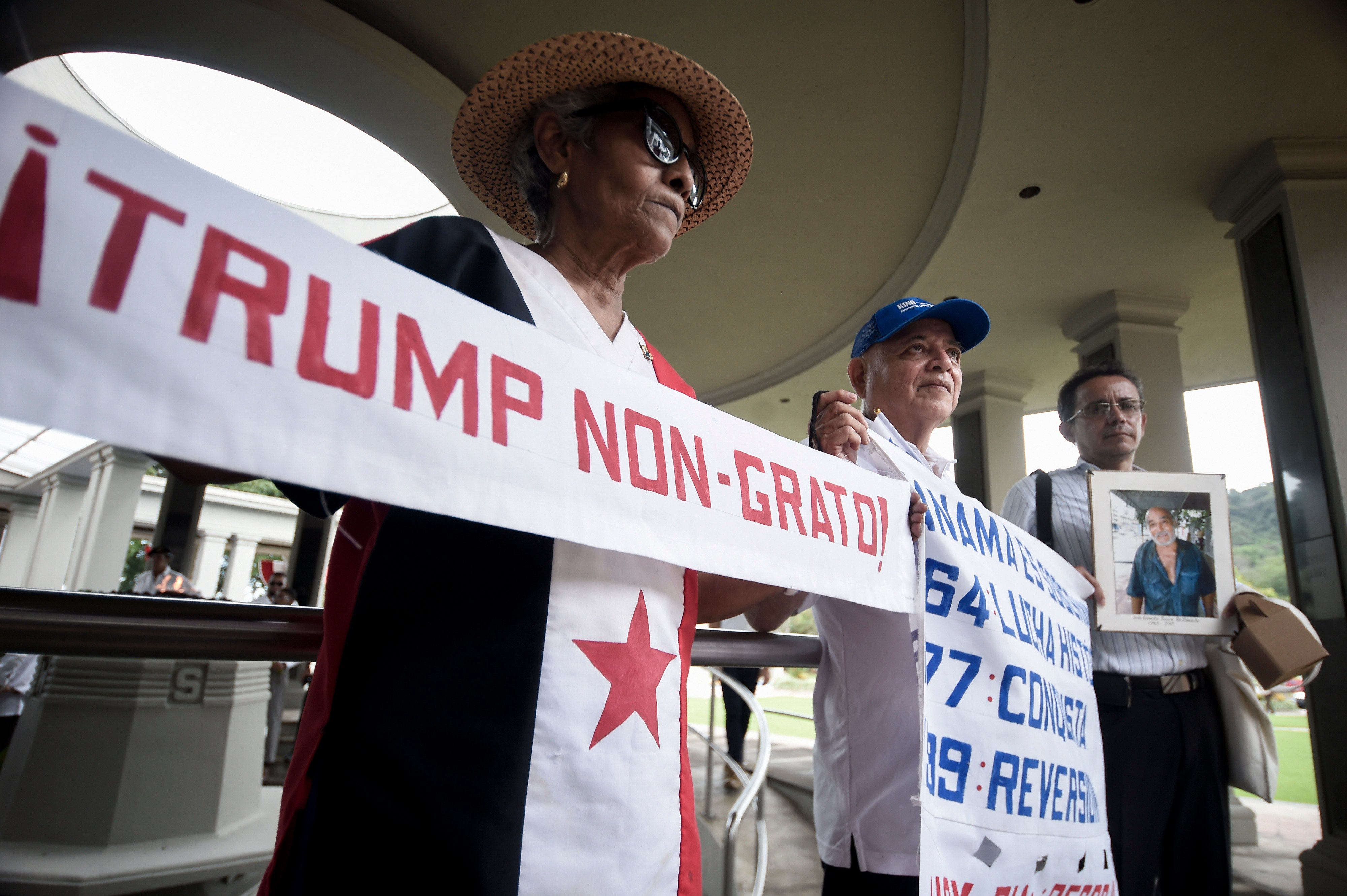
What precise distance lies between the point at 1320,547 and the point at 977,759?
12.0ft

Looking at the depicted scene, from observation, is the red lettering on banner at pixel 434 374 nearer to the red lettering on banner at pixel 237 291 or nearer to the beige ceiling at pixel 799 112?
the red lettering on banner at pixel 237 291

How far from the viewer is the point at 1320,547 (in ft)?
11.3

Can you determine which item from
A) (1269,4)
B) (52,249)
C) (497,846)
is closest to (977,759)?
(497,846)

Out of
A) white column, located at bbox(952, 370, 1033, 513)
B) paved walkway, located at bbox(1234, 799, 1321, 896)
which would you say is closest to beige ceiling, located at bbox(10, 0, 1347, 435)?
white column, located at bbox(952, 370, 1033, 513)

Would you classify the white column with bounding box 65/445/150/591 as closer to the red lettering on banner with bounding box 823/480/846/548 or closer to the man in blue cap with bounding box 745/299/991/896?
the man in blue cap with bounding box 745/299/991/896

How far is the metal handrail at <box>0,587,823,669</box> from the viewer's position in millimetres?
719

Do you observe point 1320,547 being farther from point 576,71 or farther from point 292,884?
point 292,884

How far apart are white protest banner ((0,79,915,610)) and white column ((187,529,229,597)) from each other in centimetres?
2319

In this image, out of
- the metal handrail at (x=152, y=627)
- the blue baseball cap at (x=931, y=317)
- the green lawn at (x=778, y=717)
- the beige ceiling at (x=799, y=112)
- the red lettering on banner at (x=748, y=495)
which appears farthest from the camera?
the green lawn at (x=778, y=717)

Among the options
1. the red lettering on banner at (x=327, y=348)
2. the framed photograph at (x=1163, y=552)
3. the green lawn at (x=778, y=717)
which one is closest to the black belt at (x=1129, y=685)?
the framed photograph at (x=1163, y=552)

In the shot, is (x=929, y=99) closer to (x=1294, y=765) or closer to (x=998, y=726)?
(x=998, y=726)

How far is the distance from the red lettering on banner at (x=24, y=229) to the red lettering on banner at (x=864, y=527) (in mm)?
918

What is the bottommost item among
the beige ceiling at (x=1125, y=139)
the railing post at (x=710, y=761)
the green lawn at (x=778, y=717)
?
the green lawn at (x=778, y=717)

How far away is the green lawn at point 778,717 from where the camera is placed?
1201cm
